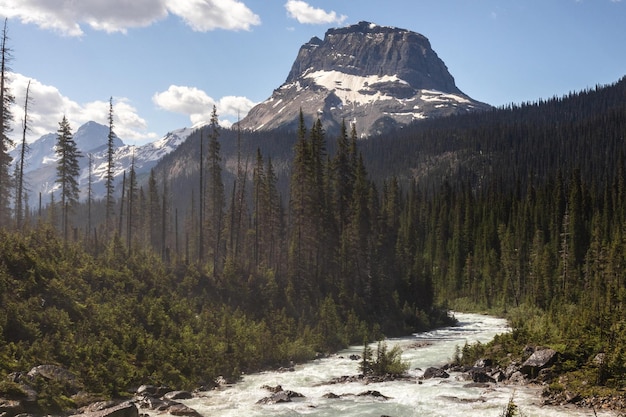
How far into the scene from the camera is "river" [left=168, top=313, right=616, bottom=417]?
20.1 meters

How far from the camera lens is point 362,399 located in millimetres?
22500

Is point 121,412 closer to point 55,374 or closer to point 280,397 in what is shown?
point 55,374

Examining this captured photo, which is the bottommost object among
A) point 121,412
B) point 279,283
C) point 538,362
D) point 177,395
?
point 177,395

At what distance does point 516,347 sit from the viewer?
1155 inches

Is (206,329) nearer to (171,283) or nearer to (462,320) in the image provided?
(171,283)

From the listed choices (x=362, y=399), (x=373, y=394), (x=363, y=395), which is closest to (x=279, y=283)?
(x=363, y=395)

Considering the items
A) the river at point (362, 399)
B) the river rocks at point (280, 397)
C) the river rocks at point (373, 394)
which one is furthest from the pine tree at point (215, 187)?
the river rocks at point (373, 394)

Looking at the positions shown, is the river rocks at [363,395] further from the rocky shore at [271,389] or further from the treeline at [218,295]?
the treeline at [218,295]

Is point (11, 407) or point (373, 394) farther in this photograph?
point (373, 394)

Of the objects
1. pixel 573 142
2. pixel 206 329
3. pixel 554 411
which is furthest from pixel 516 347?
pixel 573 142

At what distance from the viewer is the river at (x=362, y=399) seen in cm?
2006

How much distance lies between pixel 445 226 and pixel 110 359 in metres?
101

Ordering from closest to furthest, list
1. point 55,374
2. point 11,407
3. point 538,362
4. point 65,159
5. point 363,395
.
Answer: point 11,407, point 55,374, point 363,395, point 538,362, point 65,159

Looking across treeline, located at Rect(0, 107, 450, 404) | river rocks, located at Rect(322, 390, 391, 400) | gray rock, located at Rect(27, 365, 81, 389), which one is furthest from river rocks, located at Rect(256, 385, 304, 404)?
gray rock, located at Rect(27, 365, 81, 389)
